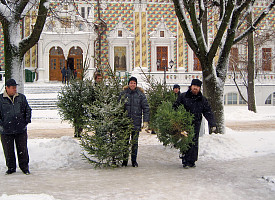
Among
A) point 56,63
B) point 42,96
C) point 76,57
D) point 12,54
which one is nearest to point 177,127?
point 12,54

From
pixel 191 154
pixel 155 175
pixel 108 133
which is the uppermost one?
pixel 108 133

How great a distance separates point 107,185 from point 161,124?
71.5 inches

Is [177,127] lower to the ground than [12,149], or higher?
higher

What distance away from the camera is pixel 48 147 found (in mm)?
7887

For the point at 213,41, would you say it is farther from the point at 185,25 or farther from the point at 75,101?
the point at 75,101

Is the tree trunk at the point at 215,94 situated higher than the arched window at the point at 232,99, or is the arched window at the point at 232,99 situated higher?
the tree trunk at the point at 215,94

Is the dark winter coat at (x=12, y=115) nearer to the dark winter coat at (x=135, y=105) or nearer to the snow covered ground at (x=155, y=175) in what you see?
the snow covered ground at (x=155, y=175)

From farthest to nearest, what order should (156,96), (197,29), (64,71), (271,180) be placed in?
(64,71)
(156,96)
(197,29)
(271,180)

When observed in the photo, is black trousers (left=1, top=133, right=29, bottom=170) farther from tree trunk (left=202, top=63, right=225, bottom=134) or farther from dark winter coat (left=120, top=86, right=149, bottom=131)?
tree trunk (left=202, top=63, right=225, bottom=134)

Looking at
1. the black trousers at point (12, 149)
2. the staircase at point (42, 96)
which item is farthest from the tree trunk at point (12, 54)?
the staircase at point (42, 96)

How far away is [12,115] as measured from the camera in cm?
630

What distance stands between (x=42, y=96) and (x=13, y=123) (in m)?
16.5

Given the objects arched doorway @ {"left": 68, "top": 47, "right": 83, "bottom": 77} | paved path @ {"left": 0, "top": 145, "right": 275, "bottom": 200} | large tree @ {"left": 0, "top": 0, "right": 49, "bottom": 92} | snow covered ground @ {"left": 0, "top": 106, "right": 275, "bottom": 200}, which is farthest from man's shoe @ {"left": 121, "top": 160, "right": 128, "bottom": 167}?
arched doorway @ {"left": 68, "top": 47, "right": 83, "bottom": 77}

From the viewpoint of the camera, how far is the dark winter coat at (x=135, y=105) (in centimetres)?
696
